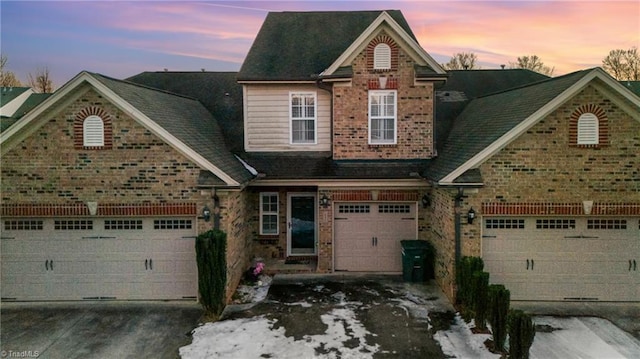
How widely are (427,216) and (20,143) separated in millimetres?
10815

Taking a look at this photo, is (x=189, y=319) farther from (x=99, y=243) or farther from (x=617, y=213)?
(x=617, y=213)

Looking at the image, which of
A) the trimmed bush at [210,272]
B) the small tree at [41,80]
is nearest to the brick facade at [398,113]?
the trimmed bush at [210,272]

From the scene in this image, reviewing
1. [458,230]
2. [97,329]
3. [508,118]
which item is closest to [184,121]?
[97,329]

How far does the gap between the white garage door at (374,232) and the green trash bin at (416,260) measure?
2.26 ft

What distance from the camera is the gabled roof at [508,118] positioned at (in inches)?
387

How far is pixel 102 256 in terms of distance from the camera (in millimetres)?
10664

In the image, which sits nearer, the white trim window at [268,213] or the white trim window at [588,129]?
the white trim window at [588,129]

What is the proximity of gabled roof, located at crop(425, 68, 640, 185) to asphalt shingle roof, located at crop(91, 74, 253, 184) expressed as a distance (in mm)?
5498

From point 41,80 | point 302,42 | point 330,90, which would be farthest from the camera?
point 41,80

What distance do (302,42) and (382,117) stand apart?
14.7 ft

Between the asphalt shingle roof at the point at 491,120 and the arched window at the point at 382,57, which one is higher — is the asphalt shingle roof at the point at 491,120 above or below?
below

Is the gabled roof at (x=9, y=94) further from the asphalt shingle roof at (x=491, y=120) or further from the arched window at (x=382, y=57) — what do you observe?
the asphalt shingle roof at (x=491, y=120)

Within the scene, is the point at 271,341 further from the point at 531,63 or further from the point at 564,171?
the point at 531,63

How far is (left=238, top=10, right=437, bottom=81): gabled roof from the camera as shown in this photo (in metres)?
14.2
